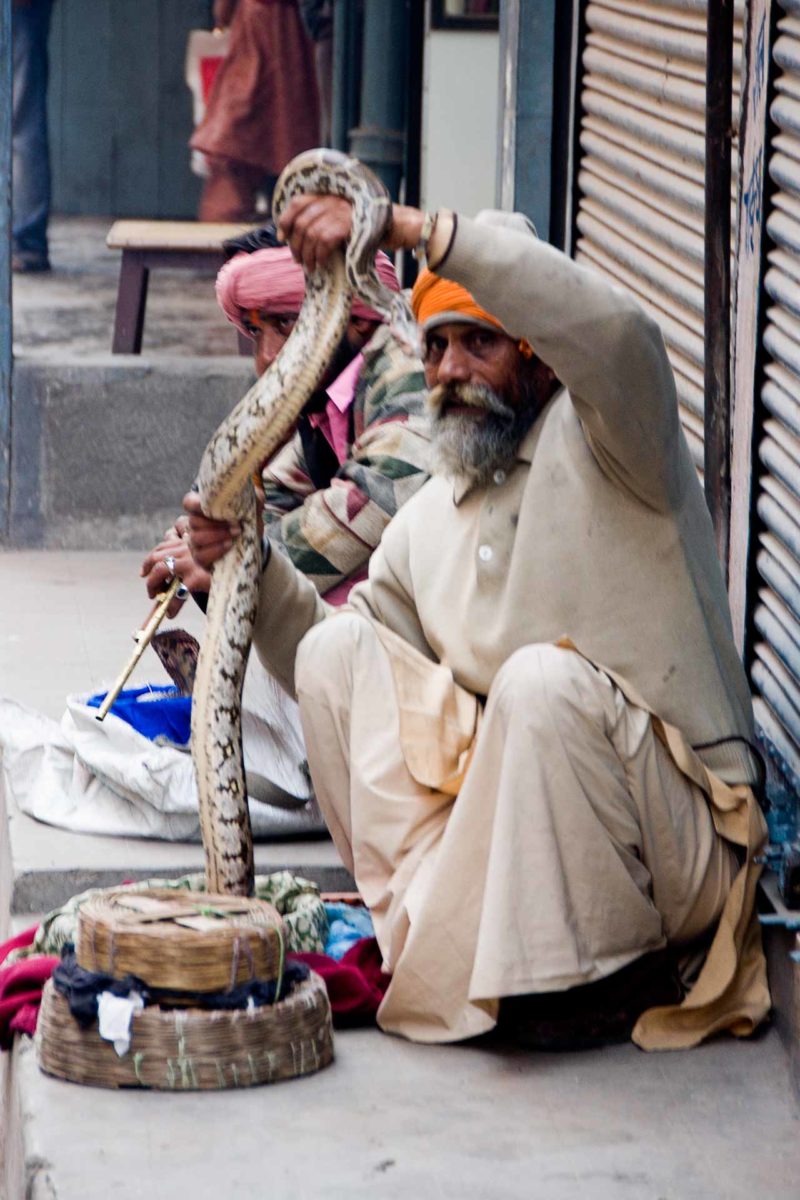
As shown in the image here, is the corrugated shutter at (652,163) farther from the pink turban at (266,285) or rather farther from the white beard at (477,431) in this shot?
the white beard at (477,431)

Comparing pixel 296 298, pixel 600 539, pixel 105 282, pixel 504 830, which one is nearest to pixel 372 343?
pixel 296 298

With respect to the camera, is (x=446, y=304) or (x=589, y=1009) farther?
(x=446, y=304)

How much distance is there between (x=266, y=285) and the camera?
4.36 metres

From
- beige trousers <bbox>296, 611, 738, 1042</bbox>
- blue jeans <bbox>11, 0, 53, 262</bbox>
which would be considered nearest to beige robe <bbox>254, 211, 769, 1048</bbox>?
Result: beige trousers <bbox>296, 611, 738, 1042</bbox>

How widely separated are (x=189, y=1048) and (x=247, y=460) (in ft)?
3.23

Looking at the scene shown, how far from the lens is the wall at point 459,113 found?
27.4 ft

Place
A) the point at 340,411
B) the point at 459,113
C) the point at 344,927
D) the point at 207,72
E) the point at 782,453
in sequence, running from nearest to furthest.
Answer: the point at 344,927 < the point at 782,453 < the point at 340,411 < the point at 459,113 < the point at 207,72

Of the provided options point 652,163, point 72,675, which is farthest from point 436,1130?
point 652,163

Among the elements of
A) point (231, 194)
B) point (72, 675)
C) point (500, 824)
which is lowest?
point (72, 675)

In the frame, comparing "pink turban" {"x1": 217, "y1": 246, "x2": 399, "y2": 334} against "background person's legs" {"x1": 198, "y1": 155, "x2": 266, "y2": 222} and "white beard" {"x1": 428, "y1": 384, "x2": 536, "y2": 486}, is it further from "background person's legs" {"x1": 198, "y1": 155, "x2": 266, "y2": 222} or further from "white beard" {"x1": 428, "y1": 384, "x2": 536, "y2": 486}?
"background person's legs" {"x1": 198, "y1": 155, "x2": 266, "y2": 222}

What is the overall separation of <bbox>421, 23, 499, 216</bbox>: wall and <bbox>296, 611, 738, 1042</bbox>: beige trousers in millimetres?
5154

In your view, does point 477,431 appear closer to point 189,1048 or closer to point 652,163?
point 189,1048

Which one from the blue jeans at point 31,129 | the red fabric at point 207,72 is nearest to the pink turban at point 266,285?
the blue jeans at point 31,129

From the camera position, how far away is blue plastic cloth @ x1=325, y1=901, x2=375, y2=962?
373cm
